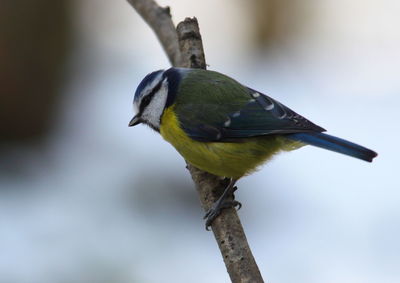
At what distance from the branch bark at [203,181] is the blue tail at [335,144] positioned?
0.32 meters

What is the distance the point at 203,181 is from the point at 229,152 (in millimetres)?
153

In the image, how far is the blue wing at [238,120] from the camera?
2465mm

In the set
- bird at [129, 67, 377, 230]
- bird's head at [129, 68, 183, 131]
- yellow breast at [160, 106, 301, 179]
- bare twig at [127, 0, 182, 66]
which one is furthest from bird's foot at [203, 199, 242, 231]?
bare twig at [127, 0, 182, 66]

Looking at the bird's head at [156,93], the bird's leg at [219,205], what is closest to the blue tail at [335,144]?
the bird's leg at [219,205]

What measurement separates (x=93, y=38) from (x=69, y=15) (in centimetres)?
20

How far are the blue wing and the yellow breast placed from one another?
2 centimetres

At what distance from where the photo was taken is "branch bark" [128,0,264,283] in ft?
6.73

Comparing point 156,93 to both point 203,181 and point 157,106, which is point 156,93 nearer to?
point 157,106

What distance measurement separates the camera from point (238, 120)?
249 cm

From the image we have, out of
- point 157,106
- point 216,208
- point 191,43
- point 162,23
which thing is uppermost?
point 162,23

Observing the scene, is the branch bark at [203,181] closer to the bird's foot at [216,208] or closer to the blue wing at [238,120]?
the bird's foot at [216,208]

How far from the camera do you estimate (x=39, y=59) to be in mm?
4020

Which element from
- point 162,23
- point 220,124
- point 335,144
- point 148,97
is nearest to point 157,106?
point 148,97

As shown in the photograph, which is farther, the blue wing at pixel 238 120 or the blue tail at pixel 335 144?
the blue wing at pixel 238 120
